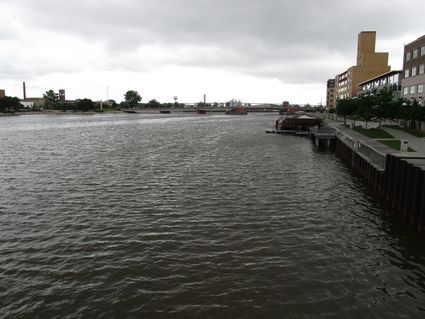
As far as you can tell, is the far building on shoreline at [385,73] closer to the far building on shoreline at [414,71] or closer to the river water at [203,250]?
the far building on shoreline at [414,71]

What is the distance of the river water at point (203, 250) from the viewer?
12406mm

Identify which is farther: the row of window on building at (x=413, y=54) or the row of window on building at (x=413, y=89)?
the row of window on building at (x=413, y=89)

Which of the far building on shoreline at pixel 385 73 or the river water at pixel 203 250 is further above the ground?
the far building on shoreline at pixel 385 73

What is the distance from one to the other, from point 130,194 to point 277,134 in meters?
63.9

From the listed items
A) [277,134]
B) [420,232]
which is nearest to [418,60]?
[277,134]

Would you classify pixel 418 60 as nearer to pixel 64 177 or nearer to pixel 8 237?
pixel 64 177

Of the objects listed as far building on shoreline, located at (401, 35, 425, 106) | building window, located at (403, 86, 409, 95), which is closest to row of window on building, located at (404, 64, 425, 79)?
far building on shoreline, located at (401, 35, 425, 106)

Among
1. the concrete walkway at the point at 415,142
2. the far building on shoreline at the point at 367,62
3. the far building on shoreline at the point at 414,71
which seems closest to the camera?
the concrete walkway at the point at 415,142

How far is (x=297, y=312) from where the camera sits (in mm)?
11961

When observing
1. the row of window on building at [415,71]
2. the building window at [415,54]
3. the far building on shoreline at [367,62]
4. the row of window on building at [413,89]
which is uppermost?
the far building on shoreline at [367,62]

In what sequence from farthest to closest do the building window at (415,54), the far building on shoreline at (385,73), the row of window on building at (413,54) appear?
the building window at (415,54) < the far building on shoreline at (385,73) < the row of window on building at (413,54)

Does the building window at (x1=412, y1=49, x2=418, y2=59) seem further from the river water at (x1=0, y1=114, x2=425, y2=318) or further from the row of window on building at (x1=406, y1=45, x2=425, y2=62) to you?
the river water at (x1=0, y1=114, x2=425, y2=318)

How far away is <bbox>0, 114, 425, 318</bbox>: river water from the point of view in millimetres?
12406

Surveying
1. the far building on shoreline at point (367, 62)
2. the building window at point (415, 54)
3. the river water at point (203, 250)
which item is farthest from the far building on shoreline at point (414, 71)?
the far building on shoreline at point (367, 62)
